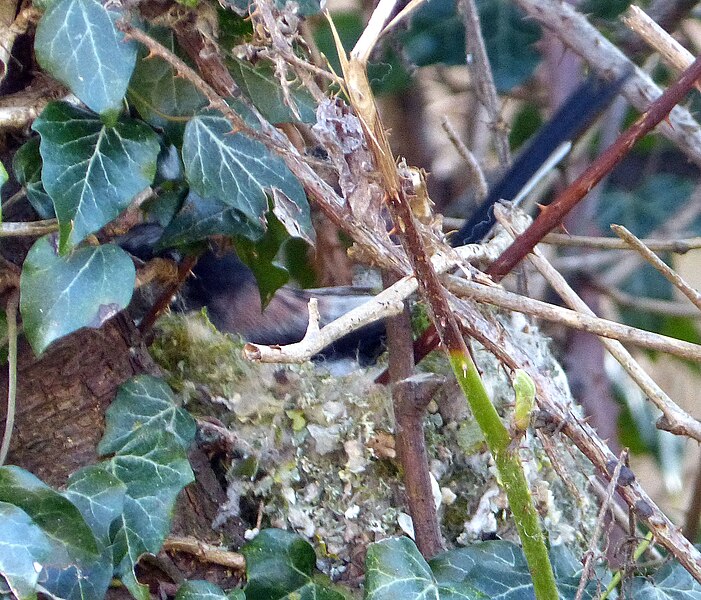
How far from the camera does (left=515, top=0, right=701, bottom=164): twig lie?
1.20 meters

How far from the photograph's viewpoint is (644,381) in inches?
33.4

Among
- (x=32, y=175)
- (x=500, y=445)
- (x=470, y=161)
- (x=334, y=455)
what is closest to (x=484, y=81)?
(x=470, y=161)

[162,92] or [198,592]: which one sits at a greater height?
[162,92]

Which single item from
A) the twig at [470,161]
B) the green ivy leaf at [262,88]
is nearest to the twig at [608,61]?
the twig at [470,161]

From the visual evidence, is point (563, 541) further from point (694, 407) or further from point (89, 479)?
point (694, 407)

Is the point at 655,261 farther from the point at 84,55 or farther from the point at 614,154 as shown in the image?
the point at 84,55

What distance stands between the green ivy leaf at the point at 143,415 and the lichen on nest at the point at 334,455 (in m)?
0.08

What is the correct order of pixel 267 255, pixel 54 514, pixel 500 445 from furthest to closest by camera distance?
pixel 267 255 < pixel 54 514 < pixel 500 445

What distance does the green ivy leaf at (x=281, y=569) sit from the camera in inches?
30.9

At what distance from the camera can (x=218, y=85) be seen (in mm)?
788

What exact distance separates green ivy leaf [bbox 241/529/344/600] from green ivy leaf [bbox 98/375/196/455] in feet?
0.39

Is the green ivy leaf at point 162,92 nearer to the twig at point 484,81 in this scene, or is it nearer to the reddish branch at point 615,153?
the reddish branch at point 615,153

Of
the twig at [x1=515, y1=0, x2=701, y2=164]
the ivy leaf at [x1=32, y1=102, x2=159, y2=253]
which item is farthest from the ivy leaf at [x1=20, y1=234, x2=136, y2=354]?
the twig at [x1=515, y1=0, x2=701, y2=164]

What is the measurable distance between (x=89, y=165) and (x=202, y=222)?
0.15 metres
